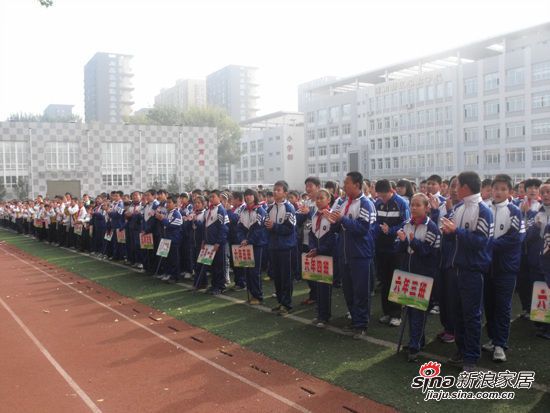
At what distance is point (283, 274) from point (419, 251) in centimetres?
268

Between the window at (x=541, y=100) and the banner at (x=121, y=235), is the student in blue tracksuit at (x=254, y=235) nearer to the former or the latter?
the banner at (x=121, y=235)

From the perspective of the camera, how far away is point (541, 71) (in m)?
40.7

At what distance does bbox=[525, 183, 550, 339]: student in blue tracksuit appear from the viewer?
6016 millimetres

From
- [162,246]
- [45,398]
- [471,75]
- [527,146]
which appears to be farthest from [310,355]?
[471,75]

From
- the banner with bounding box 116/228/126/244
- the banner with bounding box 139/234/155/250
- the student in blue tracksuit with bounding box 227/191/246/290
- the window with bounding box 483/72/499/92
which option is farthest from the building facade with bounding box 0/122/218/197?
the student in blue tracksuit with bounding box 227/191/246/290

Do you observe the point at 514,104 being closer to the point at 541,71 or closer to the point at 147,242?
the point at 541,71

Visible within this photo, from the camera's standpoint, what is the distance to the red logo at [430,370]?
5.02m

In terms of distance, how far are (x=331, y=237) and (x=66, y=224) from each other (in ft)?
45.3

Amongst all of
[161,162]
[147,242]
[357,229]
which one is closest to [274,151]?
[161,162]

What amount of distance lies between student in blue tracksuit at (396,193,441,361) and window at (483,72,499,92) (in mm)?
43768

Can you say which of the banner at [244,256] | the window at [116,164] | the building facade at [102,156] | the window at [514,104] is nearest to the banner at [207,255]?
the banner at [244,256]

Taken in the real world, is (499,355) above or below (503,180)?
below

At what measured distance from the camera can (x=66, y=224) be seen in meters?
18.2

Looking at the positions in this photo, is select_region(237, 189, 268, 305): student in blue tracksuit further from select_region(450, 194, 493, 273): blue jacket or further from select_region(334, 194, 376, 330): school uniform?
select_region(450, 194, 493, 273): blue jacket
